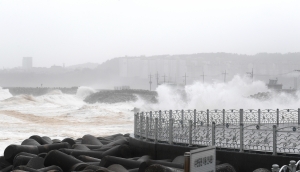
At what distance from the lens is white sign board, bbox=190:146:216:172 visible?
4341mm

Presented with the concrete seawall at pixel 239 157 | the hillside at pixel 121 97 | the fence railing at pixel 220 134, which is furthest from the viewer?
the hillside at pixel 121 97

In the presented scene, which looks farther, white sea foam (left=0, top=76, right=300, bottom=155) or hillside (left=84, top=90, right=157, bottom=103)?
hillside (left=84, top=90, right=157, bottom=103)

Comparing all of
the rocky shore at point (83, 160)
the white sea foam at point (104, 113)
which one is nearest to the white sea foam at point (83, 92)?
the white sea foam at point (104, 113)

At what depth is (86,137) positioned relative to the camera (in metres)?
13.2

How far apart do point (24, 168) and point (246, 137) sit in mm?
4432

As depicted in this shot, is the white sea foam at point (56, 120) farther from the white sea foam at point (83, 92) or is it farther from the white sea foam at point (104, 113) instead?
the white sea foam at point (83, 92)

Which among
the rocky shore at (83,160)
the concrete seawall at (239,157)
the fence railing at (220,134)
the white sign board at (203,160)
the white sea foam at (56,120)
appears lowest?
the white sea foam at (56,120)

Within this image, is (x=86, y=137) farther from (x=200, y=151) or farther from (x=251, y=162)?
(x=200, y=151)

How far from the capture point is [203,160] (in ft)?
14.8

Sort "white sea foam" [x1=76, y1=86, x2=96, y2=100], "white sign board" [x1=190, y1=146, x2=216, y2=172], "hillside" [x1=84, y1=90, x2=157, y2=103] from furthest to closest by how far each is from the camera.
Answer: "white sea foam" [x1=76, y1=86, x2=96, y2=100]
"hillside" [x1=84, y1=90, x2=157, y2=103]
"white sign board" [x1=190, y1=146, x2=216, y2=172]

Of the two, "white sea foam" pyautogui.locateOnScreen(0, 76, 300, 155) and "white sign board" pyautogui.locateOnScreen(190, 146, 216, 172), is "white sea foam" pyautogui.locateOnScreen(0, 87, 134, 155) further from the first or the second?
"white sign board" pyautogui.locateOnScreen(190, 146, 216, 172)

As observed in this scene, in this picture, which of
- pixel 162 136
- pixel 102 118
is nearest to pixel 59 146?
pixel 162 136

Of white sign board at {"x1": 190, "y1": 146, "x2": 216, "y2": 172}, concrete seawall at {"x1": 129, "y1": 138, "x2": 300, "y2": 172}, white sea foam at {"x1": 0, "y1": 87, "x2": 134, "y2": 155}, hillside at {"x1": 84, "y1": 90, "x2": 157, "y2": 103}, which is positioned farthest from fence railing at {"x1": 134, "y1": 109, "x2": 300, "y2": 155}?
hillside at {"x1": 84, "y1": 90, "x2": 157, "y2": 103}

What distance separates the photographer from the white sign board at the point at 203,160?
4.34 meters
